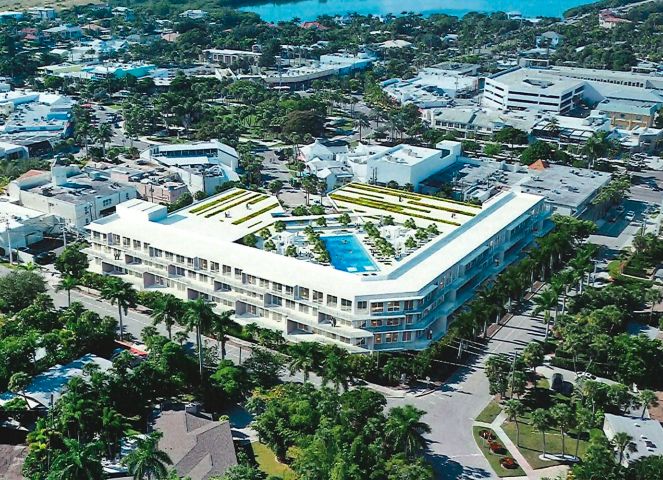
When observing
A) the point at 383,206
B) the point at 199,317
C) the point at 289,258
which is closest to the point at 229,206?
the point at 289,258

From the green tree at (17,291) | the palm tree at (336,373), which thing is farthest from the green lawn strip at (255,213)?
the palm tree at (336,373)

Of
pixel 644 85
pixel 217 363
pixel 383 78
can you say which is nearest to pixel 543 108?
pixel 644 85

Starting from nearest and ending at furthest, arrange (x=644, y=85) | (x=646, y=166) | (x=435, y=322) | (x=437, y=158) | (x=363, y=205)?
(x=435, y=322) < (x=363, y=205) < (x=437, y=158) < (x=646, y=166) < (x=644, y=85)

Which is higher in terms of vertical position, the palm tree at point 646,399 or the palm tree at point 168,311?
the palm tree at point 168,311

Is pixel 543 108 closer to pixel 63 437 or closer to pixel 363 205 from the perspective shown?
pixel 363 205

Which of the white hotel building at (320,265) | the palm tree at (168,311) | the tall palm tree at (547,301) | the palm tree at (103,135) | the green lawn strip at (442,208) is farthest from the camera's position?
the palm tree at (103,135)

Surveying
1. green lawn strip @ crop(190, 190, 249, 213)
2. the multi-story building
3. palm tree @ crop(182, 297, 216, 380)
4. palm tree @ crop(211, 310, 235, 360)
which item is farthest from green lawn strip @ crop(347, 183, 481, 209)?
the multi-story building

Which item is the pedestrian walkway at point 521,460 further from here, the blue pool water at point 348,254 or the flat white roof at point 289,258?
the blue pool water at point 348,254
